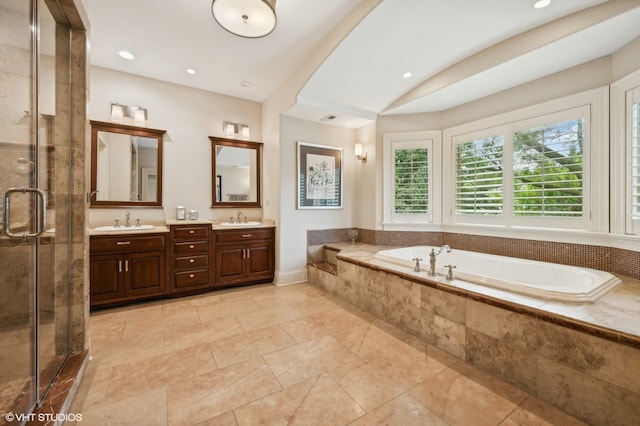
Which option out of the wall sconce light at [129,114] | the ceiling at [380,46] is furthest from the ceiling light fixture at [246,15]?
the wall sconce light at [129,114]

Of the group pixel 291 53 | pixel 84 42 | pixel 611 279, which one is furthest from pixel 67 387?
pixel 611 279

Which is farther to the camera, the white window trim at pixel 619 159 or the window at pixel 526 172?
the window at pixel 526 172

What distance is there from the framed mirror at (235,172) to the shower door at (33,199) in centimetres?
209

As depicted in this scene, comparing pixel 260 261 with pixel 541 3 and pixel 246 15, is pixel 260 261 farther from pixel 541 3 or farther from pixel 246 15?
pixel 541 3

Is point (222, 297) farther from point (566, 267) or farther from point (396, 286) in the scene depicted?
point (566, 267)

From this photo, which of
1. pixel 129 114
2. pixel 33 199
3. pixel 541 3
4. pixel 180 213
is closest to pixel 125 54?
pixel 129 114

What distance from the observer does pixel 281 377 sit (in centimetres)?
175

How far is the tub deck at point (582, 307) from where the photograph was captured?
1.34 metres

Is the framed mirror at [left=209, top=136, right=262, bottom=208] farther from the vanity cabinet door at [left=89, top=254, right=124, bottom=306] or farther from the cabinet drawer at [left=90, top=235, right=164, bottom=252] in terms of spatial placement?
the vanity cabinet door at [left=89, top=254, right=124, bottom=306]

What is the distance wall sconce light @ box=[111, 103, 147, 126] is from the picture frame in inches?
82.5

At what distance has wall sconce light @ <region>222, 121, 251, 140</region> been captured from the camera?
3932mm

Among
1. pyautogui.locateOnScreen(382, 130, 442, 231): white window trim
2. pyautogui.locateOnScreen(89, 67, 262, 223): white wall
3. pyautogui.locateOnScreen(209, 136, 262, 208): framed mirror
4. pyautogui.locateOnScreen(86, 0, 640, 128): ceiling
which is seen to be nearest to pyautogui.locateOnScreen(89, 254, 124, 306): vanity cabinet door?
pyautogui.locateOnScreen(89, 67, 262, 223): white wall

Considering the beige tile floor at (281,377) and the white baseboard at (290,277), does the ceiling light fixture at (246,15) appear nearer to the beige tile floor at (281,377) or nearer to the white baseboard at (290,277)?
the beige tile floor at (281,377)

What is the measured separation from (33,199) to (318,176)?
306cm
